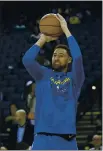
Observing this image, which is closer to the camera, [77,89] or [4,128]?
[77,89]

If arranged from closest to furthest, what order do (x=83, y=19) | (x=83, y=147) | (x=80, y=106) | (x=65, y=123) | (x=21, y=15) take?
(x=65, y=123)
(x=83, y=147)
(x=80, y=106)
(x=83, y=19)
(x=21, y=15)

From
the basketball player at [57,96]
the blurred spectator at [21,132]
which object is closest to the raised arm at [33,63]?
the basketball player at [57,96]

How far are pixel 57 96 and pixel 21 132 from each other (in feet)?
12.5

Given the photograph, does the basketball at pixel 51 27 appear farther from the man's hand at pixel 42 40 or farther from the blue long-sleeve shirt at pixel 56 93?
the blue long-sleeve shirt at pixel 56 93

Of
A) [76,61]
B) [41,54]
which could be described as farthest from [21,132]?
[41,54]

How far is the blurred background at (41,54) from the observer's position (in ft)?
36.3

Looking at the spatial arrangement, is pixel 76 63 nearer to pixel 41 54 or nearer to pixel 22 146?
pixel 22 146

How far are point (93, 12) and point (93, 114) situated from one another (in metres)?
7.36

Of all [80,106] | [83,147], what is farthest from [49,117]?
[80,106]

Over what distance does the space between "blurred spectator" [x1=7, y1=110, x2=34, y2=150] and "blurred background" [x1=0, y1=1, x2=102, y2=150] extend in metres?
0.21

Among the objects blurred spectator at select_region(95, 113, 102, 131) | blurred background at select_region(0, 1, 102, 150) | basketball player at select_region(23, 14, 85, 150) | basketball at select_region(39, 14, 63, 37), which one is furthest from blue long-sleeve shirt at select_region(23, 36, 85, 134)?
blurred spectator at select_region(95, 113, 102, 131)

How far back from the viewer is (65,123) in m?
3.88

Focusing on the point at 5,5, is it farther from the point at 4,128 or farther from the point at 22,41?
the point at 4,128

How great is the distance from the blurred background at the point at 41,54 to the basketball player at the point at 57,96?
4.12 meters
